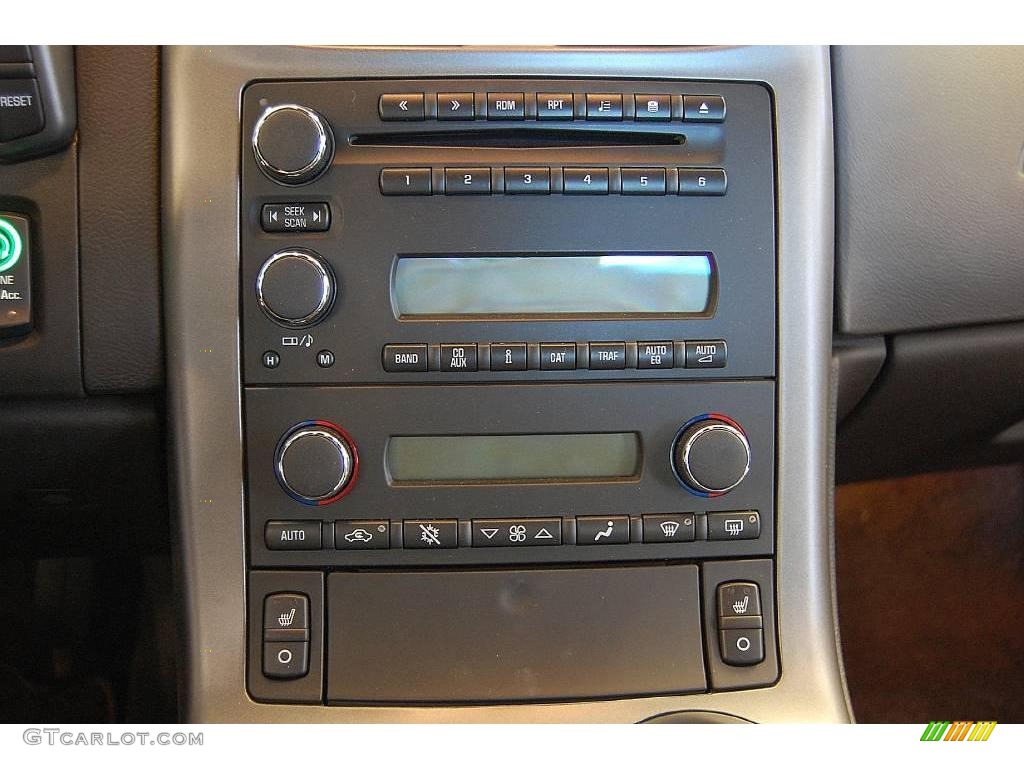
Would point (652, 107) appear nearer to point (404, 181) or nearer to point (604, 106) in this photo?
point (604, 106)

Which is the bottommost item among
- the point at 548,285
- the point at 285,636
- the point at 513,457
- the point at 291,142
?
the point at 285,636

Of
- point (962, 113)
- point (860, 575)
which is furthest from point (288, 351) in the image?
point (860, 575)

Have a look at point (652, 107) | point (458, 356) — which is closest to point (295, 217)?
point (458, 356)

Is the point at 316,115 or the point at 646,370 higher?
the point at 316,115

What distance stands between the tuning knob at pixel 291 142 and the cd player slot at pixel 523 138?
27 mm

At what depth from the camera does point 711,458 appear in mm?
616

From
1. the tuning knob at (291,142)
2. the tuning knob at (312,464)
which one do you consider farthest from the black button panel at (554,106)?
the tuning knob at (312,464)

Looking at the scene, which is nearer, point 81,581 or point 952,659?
point 81,581

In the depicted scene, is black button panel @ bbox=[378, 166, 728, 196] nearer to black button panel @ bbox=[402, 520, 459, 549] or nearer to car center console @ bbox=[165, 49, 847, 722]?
car center console @ bbox=[165, 49, 847, 722]

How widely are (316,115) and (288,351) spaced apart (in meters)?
0.17

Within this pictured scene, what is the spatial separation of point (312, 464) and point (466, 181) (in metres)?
0.23
